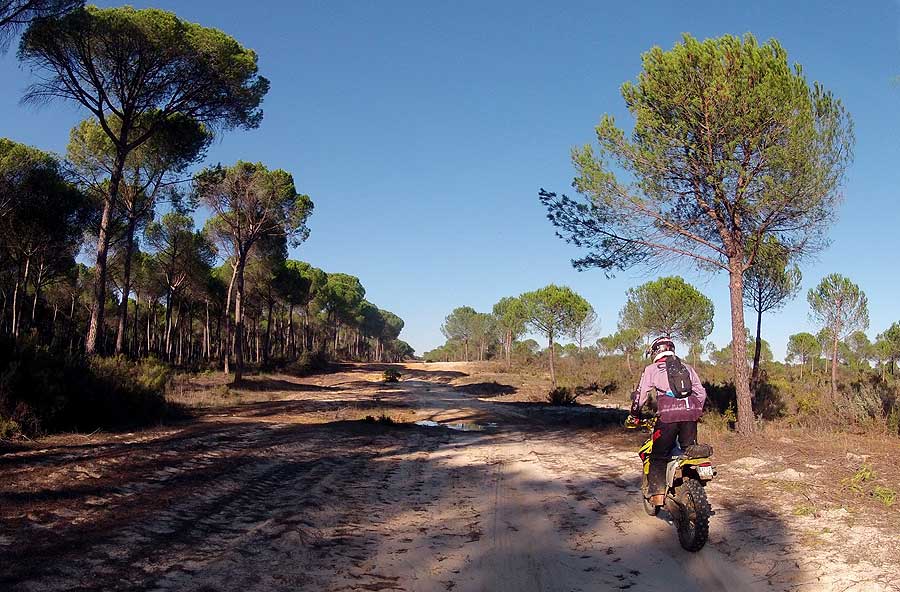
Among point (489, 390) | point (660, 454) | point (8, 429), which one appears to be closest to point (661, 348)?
point (660, 454)

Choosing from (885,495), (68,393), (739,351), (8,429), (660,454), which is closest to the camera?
(660,454)

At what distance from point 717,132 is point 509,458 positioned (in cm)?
780

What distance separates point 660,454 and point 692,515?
2.49 ft

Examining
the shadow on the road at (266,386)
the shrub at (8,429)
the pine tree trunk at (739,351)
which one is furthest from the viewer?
the shadow on the road at (266,386)

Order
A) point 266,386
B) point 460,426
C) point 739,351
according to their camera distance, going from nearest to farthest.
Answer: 1. point 739,351
2. point 460,426
3. point 266,386

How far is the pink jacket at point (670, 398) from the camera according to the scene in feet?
17.9

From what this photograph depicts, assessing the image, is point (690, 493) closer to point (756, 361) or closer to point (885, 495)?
point (885, 495)

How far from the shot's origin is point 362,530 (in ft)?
19.0

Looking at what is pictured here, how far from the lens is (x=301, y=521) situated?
19.3 ft

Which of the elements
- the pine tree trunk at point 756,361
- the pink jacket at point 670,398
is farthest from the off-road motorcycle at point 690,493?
the pine tree trunk at point 756,361

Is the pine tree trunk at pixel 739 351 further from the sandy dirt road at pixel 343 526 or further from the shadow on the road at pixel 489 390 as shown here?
the shadow on the road at pixel 489 390

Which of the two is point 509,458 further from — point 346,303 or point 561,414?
point 346,303

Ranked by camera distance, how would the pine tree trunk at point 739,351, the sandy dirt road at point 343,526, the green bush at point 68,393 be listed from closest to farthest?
the sandy dirt road at point 343,526, the green bush at point 68,393, the pine tree trunk at point 739,351

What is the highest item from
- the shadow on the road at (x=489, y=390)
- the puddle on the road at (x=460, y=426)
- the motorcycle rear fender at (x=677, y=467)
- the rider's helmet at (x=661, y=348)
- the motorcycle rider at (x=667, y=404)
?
the rider's helmet at (x=661, y=348)
